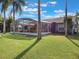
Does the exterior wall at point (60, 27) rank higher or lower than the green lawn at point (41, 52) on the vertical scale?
higher

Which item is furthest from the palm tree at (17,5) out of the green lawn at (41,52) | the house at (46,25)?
the green lawn at (41,52)

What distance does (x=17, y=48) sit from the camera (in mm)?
19047

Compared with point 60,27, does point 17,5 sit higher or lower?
higher

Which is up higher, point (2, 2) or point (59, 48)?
point (2, 2)

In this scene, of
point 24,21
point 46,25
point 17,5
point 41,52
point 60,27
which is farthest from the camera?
point 24,21

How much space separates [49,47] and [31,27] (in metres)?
27.0

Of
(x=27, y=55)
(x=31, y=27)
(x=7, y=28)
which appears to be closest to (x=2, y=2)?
A: (x=31, y=27)

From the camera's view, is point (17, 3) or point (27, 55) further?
point (17, 3)

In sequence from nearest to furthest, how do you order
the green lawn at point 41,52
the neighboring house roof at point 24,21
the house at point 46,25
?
the green lawn at point 41,52 → the house at point 46,25 → the neighboring house roof at point 24,21

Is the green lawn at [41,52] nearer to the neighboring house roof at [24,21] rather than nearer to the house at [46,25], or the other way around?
the house at [46,25]

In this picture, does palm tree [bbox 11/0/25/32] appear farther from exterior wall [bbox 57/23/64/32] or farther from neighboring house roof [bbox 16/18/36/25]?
exterior wall [bbox 57/23/64/32]

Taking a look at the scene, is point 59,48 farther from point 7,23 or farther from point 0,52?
point 7,23

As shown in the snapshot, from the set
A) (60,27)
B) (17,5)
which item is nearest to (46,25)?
(60,27)

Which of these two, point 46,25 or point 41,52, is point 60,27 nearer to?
point 46,25
